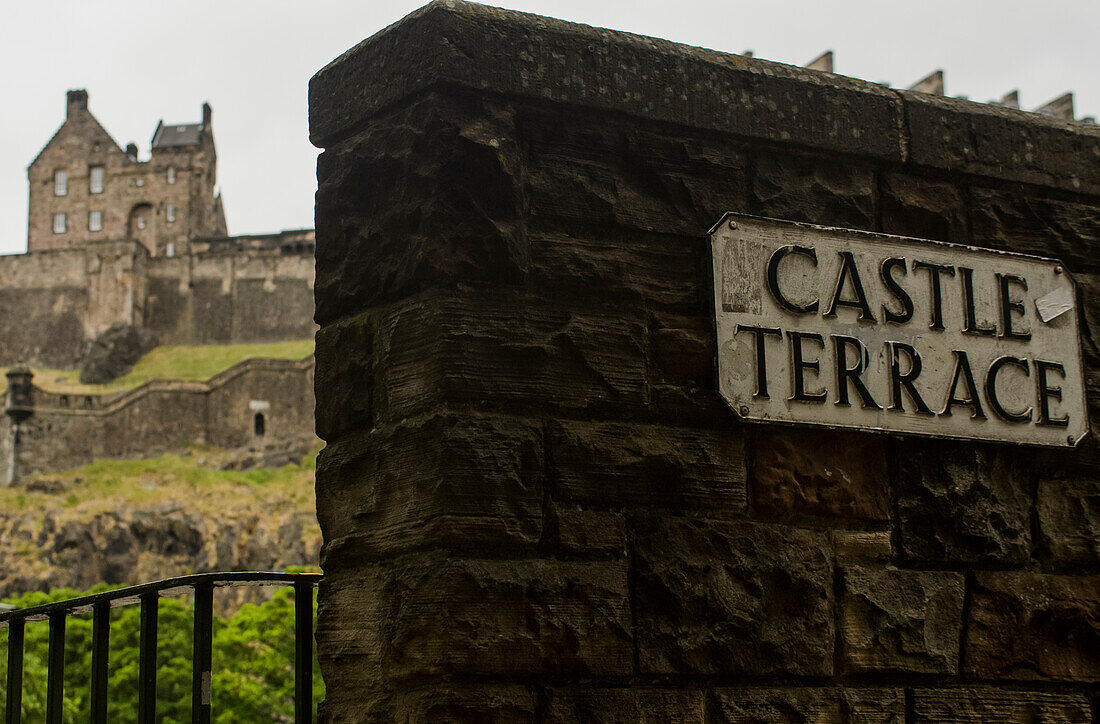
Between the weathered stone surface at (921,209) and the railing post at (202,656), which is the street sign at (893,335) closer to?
the weathered stone surface at (921,209)

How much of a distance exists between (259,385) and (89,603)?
53.8m

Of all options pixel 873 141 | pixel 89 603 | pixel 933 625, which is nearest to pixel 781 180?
pixel 873 141

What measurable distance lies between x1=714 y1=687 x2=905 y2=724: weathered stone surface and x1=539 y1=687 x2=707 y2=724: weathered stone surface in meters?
0.08

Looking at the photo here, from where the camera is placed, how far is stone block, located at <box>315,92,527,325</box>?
9.33 ft

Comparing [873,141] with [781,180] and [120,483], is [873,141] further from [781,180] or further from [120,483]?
[120,483]

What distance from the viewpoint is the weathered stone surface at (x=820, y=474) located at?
3.02 meters

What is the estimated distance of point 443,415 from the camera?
272cm

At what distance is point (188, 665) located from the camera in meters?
26.0

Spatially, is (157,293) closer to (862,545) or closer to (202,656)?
(202,656)

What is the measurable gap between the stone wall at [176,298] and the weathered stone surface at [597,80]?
59.6 meters

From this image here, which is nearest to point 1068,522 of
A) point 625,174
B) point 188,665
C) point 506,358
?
point 625,174

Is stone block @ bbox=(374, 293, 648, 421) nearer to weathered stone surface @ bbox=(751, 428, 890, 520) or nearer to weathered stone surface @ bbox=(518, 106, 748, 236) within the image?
Answer: weathered stone surface @ bbox=(518, 106, 748, 236)

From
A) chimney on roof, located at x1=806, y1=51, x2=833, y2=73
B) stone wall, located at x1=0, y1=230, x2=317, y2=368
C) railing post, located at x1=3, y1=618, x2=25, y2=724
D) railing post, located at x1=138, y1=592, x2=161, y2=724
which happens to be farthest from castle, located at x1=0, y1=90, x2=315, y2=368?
railing post, located at x1=138, y1=592, x2=161, y2=724

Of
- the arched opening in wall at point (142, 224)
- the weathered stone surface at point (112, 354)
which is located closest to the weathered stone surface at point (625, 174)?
the weathered stone surface at point (112, 354)
